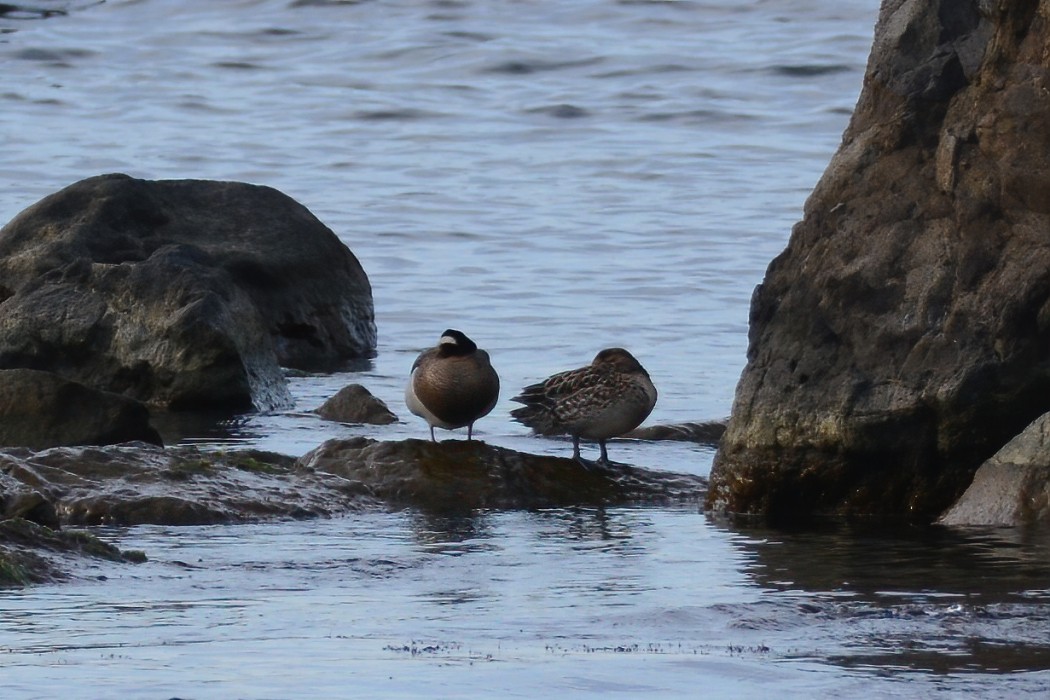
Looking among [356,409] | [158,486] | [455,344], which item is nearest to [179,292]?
[356,409]

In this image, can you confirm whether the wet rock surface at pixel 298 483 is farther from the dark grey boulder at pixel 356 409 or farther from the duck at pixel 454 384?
the dark grey boulder at pixel 356 409

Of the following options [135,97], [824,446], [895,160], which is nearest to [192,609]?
[824,446]

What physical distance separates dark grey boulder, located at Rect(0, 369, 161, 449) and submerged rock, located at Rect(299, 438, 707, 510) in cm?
119

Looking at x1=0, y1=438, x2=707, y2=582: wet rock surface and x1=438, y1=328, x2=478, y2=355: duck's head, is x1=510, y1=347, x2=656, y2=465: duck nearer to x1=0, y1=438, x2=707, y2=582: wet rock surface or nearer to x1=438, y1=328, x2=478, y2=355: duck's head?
x1=0, y1=438, x2=707, y2=582: wet rock surface

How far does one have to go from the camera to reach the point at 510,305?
2064 cm

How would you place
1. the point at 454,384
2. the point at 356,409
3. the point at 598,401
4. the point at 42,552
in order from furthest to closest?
1. the point at 356,409
2. the point at 454,384
3. the point at 598,401
4. the point at 42,552

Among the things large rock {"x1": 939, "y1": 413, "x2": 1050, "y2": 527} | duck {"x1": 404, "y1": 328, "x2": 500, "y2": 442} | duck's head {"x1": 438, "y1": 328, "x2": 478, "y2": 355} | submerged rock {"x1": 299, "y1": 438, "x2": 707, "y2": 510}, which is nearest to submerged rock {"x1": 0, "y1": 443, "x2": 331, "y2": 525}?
submerged rock {"x1": 299, "y1": 438, "x2": 707, "y2": 510}

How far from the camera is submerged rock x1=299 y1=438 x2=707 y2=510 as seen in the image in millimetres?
10547

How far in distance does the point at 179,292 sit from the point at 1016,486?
7.11m

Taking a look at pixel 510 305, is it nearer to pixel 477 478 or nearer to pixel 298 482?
pixel 477 478

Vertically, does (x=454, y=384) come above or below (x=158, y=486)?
above

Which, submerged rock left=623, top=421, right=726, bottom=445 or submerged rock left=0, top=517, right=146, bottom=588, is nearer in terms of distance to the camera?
submerged rock left=0, top=517, right=146, bottom=588

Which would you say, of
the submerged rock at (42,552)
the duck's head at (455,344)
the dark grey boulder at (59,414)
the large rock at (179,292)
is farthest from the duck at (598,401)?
the submerged rock at (42,552)

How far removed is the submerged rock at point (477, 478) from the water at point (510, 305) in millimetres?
343
